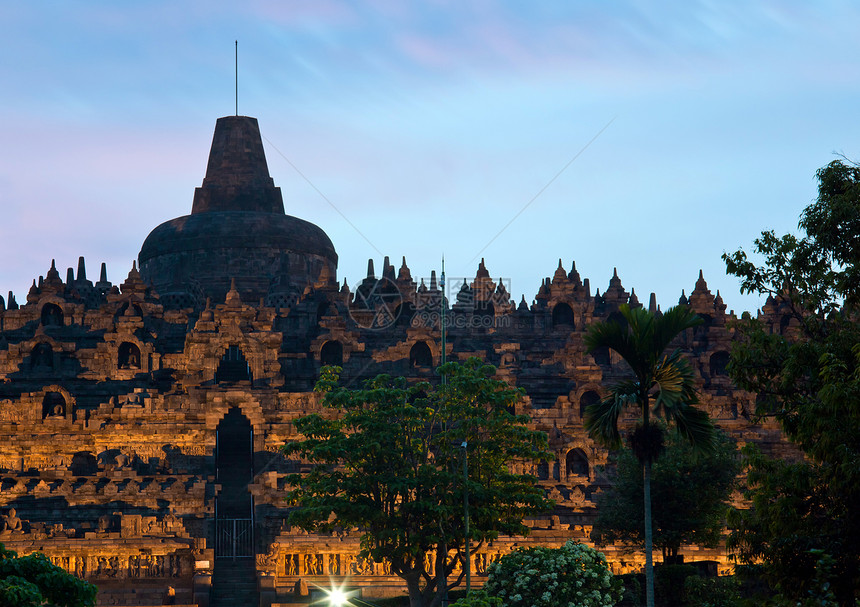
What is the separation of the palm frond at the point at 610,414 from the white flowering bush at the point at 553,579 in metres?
5.86

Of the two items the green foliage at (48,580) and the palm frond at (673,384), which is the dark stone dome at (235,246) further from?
the green foliage at (48,580)

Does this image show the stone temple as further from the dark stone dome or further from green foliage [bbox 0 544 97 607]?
green foliage [bbox 0 544 97 607]

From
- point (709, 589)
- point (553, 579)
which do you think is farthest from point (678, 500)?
point (553, 579)

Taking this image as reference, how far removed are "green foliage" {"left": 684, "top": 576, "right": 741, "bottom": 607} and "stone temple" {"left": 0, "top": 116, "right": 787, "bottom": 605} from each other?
844cm

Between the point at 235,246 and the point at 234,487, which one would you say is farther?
the point at 235,246

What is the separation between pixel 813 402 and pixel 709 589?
12084mm

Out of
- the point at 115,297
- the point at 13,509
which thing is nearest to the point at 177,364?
the point at 115,297

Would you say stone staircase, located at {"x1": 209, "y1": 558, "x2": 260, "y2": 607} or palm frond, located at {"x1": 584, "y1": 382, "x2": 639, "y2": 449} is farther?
stone staircase, located at {"x1": 209, "y1": 558, "x2": 260, "y2": 607}

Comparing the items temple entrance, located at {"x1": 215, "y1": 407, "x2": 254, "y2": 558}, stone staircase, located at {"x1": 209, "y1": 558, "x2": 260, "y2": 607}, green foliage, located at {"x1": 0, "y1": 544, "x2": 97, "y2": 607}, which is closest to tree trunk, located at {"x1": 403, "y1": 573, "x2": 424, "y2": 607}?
stone staircase, located at {"x1": 209, "y1": 558, "x2": 260, "y2": 607}

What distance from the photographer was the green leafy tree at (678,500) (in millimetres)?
44375

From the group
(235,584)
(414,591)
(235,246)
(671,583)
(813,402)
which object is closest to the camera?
(813,402)

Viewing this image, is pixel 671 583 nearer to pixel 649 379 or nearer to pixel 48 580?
pixel 649 379

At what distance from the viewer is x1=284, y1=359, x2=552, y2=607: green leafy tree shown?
1560 inches

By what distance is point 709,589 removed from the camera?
3909cm
